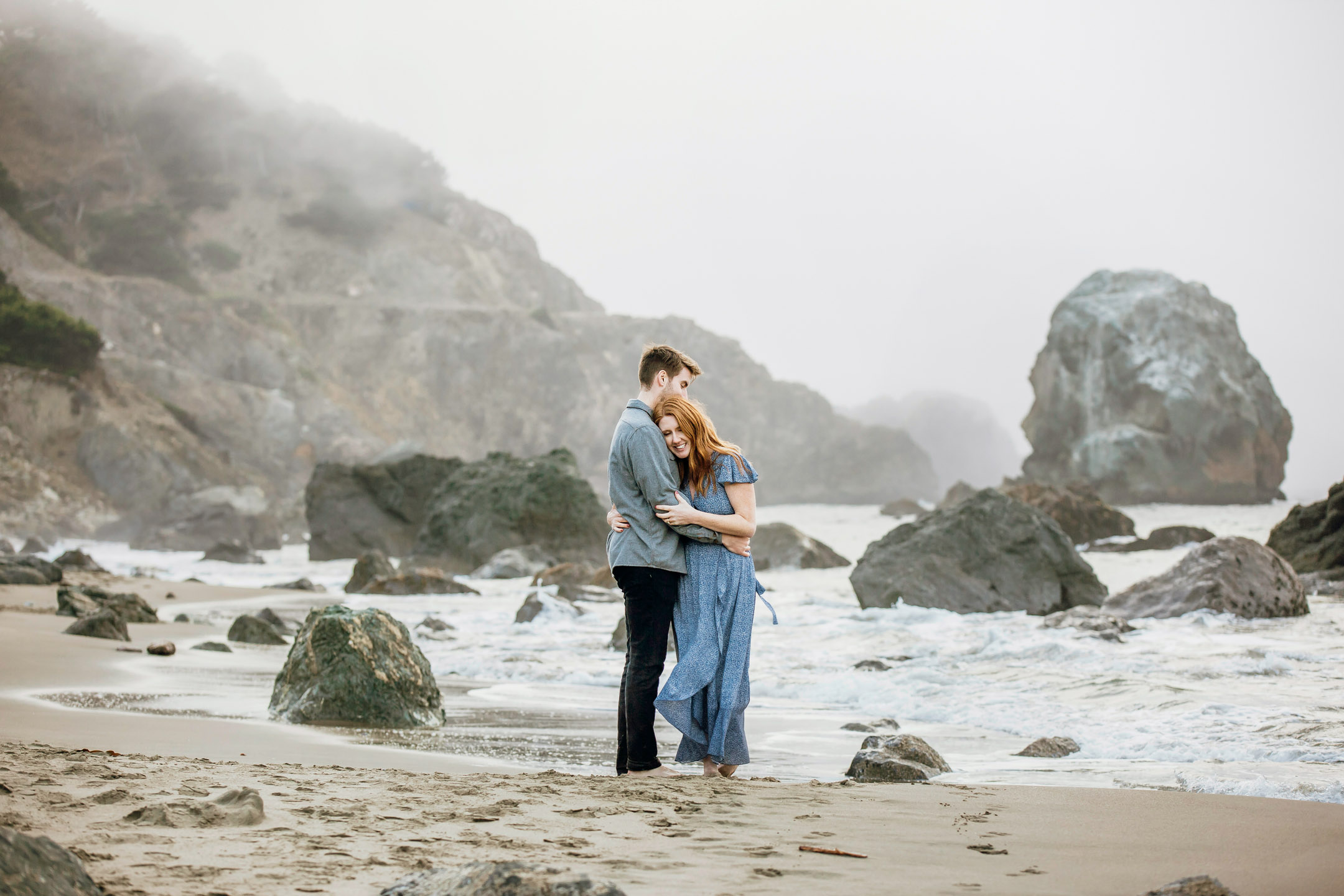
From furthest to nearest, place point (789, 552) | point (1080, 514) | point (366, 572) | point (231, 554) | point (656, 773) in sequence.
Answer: point (231, 554) < point (1080, 514) < point (789, 552) < point (366, 572) < point (656, 773)

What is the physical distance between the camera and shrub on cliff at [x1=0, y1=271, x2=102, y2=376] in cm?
3425

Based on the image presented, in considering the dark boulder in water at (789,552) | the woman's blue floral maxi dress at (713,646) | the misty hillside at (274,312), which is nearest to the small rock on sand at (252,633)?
the woman's blue floral maxi dress at (713,646)

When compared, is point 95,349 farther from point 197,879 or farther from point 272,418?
point 197,879

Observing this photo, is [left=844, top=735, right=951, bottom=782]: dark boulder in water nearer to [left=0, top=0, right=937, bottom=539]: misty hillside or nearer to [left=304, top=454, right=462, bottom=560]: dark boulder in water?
[left=304, top=454, right=462, bottom=560]: dark boulder in water

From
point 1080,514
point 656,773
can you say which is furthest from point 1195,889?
point 1080,514

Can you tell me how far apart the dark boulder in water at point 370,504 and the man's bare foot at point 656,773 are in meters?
22.7

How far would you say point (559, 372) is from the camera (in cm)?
6475

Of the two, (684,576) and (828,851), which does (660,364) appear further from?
(828,851)

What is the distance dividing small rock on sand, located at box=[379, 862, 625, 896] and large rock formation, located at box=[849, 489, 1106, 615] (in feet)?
31.5

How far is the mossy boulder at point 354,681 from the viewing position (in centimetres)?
508

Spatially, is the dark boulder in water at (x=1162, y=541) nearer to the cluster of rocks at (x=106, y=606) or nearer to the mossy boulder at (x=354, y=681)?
the cluster of rocks at (x=106, y=606)

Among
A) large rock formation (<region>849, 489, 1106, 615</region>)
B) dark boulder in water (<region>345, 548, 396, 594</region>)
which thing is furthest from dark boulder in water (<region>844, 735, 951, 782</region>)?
dark boulder in water (<region>345, 548, 396, 594</region>)

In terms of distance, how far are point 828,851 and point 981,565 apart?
9621mm

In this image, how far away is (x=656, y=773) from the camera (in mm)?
3691
